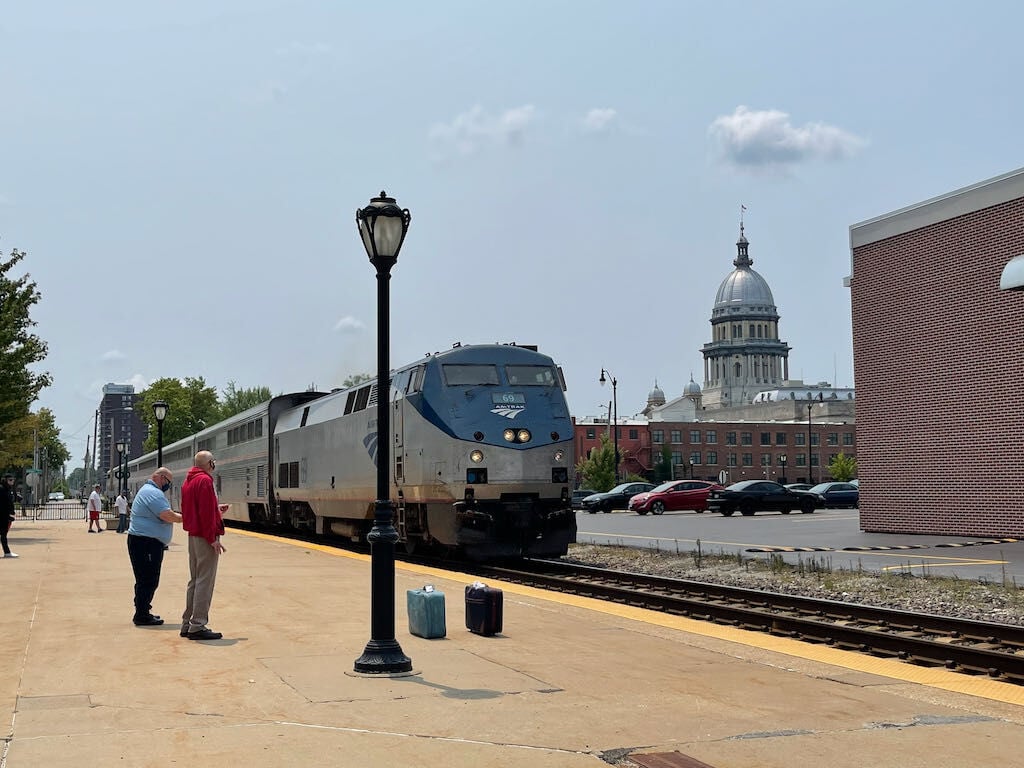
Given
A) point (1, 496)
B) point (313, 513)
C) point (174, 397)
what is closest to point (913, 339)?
point (313, 513)

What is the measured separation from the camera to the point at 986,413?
93.4 feet

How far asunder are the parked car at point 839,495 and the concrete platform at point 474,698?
43.9 meters

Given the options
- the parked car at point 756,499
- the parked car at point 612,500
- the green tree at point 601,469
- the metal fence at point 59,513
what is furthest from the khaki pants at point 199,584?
the green tree at point 601,469

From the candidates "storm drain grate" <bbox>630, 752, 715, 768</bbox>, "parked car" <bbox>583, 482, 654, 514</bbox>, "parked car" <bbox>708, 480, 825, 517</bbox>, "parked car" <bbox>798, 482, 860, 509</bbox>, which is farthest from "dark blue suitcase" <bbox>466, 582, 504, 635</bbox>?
"parked car" <bbox>583, 482, 654, 514</bbox>

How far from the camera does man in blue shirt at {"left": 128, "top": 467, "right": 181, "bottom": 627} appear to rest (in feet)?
39.8

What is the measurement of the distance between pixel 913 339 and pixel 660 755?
26.6m

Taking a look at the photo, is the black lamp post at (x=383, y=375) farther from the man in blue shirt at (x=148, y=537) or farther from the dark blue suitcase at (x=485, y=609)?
the man in blue shirt at (x=148, y=537)

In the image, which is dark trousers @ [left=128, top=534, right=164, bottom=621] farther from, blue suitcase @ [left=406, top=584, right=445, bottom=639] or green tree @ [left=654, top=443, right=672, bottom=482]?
green tree @ [left=654, top=443, right=672, bottom=482]

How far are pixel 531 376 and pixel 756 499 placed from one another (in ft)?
92.5

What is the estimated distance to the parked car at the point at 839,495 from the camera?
5534 cm

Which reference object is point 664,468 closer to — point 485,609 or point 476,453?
point 476,453

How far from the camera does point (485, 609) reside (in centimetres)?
1145

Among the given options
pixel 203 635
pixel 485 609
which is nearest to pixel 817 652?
pixel 485 609

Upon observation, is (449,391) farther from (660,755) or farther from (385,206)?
(660,755)
